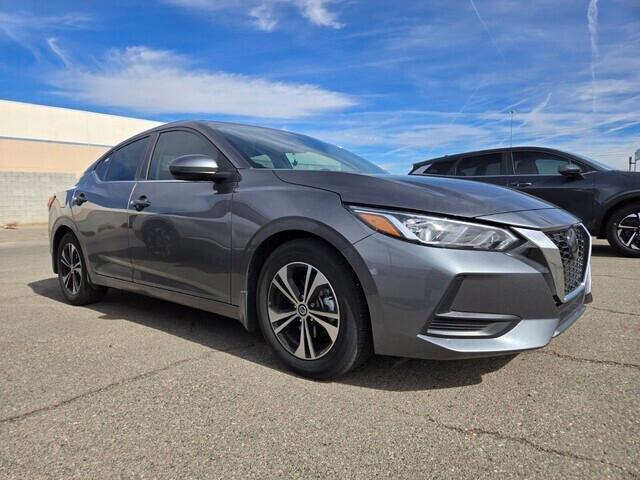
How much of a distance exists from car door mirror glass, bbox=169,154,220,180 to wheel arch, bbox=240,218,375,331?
20.4 inches

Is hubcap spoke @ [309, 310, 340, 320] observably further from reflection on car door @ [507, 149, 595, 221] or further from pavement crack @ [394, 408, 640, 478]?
reflection on car door @ [507, 149, 595, 221]

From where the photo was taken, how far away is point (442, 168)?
845 cm

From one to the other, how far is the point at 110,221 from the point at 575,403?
3.50m

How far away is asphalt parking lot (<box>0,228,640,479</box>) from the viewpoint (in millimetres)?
1903

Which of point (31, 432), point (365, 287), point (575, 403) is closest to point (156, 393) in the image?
point (31, 432)

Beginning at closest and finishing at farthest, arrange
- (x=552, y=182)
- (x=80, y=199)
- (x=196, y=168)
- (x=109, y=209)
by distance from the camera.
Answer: (x=196, y=168) < (x=109, y=209) < (x=80, y=199) < (x=552, y=182)

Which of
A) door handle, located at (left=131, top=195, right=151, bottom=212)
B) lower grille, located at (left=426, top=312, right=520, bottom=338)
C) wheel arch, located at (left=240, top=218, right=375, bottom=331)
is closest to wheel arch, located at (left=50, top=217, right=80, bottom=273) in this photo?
door handle, located at (left=131, top=195, right=151, bottom=212)

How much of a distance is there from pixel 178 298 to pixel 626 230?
21.5 ft

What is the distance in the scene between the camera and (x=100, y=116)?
3603cm

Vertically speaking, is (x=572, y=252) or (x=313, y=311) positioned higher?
(x=572, y=252)

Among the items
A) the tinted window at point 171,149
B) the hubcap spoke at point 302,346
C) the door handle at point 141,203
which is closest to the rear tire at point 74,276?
the door handle at point 141,203

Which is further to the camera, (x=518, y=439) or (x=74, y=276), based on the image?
(x=74, y=276)

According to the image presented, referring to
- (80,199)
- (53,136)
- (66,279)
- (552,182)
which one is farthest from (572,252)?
(53,136)

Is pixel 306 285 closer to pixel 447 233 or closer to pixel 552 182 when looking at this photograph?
pixel 447 233
